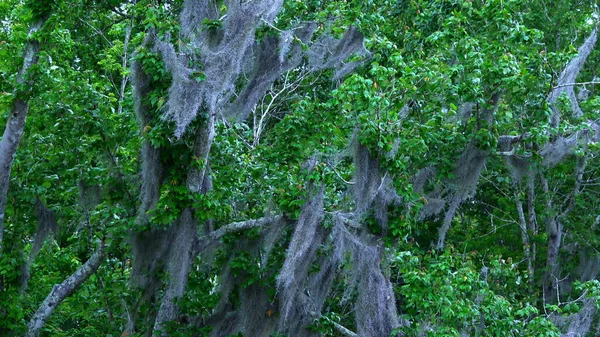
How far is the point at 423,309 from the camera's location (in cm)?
894

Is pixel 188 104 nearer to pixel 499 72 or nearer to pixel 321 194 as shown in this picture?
pixel 321 194

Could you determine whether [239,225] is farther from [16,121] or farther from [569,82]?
[569,82]

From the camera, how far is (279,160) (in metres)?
9.67

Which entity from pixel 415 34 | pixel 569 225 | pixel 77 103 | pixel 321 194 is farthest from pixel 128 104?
pixel 569 225

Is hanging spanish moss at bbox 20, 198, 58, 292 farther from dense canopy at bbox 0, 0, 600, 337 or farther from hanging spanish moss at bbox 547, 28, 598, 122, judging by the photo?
hanging spanish moss at bbox 547, 28, 598, 122

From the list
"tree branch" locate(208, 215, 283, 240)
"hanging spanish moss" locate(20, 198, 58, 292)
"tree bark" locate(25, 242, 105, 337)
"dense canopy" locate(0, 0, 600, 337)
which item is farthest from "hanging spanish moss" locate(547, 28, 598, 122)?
"hanging spanish moss" locate(20, 198, 58, 292)

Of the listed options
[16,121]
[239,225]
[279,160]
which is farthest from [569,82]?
[16,121]

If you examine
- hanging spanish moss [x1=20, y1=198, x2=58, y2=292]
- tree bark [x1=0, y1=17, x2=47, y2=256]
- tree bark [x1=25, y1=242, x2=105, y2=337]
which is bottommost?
tree bark [x1=25, y1=242, x2=105, y2=337]

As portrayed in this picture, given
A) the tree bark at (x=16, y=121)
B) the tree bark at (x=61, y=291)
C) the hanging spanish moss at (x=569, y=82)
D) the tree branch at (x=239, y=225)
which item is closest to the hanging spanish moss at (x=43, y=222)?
the tree bark at (x=61, y=291)

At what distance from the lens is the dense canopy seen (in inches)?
334

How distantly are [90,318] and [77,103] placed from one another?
11.3ft

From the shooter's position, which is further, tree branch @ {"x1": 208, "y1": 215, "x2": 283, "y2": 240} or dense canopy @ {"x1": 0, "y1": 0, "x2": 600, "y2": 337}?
tree branch @ {"x1": 208, "y1": 215, "x2": 283, "y2": 240}

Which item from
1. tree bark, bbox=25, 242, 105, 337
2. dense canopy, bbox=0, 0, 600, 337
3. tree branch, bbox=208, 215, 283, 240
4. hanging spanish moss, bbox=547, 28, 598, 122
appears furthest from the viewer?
tree bark, bbox=25, 242, 105, 337

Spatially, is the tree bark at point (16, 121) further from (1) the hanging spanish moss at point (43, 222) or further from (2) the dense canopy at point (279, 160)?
(1) the hanging spanish moss at point (43, 222)
